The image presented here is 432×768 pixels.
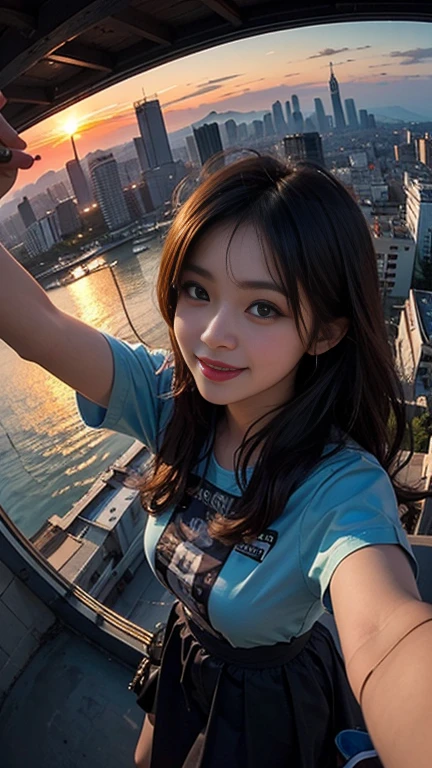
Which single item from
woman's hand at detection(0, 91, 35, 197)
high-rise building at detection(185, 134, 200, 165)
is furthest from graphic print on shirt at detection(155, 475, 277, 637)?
high-rise building at detection(185, 134, 200, 165)

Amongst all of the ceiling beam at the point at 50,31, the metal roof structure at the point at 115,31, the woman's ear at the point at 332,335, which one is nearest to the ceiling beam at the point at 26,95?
the metal roof structure at the point at 115,31

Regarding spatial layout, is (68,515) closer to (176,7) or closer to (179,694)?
(179,694)

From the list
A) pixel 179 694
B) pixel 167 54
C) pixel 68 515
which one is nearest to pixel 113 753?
pixel 179 694

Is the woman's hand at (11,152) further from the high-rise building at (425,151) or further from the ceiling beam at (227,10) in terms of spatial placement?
the high-rise building at (425,151)

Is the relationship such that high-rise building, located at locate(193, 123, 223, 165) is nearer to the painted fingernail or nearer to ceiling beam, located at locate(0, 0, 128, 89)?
ceiling beam, located at locate(0, 0, 128, 89)

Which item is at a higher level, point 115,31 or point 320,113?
point 115,31

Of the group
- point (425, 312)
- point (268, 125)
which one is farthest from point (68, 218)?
point (425, 312)

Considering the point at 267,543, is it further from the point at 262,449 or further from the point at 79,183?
the point at 79,183
